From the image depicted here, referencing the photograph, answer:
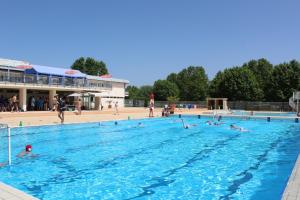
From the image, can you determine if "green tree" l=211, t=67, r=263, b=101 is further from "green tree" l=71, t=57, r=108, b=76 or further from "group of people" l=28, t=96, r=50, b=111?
"green tree" l=71, t=57, r=108, b=76

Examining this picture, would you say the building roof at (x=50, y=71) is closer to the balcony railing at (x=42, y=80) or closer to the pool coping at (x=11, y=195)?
the balcony railing at (x=42, y=80)

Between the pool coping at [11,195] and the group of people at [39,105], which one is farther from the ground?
the group of people at [39,105]

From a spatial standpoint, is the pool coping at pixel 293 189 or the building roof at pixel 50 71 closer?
the pool coping at pixel 293 189

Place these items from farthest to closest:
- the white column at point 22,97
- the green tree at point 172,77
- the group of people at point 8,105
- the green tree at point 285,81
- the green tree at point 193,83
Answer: the green tree at point 172,77 → the green tree at point 193,83 → the green tree at point 285,81 → the white column at point 22,97 → the group of people at point 8,105

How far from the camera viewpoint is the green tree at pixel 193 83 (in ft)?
250

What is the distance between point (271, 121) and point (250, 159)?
16.3 metres

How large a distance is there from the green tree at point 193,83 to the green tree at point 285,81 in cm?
2781

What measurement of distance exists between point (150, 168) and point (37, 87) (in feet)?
86.7

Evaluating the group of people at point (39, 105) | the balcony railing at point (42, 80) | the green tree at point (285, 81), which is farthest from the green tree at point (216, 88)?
the group of people at point (39, 105)

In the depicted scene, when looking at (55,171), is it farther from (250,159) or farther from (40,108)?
A: (40,108)

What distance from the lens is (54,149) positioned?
36.5 feet

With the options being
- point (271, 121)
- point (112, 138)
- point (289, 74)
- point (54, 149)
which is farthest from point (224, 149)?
point (289, 74)

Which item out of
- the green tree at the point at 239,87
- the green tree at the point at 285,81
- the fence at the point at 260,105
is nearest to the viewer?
Answer: the fence at the point at 260,105

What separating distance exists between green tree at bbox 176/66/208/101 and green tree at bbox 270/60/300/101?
27.8m
